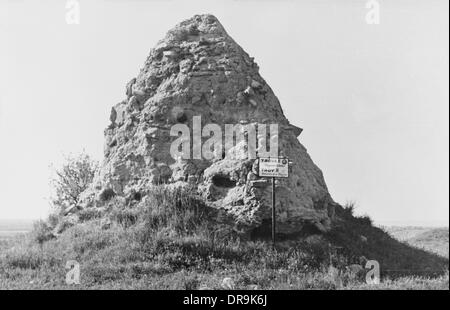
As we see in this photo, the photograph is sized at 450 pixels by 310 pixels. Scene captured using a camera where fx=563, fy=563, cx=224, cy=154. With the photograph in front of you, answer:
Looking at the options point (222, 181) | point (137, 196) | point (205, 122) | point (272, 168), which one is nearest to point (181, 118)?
point (205, 122)

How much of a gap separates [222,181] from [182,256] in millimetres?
2611

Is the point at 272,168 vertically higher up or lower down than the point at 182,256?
higher up

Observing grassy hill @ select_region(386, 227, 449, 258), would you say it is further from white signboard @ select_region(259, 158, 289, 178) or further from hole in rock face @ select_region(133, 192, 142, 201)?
hole in rock face @ select_region(133, 192, 142, 201)

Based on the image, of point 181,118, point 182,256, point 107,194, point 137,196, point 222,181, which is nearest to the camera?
point 182,256

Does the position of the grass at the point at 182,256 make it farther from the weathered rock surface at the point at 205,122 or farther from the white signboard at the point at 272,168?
the white signboard at the point at 272,168

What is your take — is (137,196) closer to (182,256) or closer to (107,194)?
(107,194)

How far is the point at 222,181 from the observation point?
13266mm

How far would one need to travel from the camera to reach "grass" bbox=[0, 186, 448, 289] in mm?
10281

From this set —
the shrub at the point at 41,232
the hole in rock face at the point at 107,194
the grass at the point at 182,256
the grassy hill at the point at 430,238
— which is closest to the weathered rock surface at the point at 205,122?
the hole in rock face at the point at 107,194

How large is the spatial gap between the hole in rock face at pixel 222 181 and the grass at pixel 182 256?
70 centimetres

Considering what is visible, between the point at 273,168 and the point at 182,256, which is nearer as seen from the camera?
the point at 182,256

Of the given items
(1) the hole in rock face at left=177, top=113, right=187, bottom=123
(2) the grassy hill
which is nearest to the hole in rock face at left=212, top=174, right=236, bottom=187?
(1) the hole in rock face at left=177, top=113, right=187, bottom=123

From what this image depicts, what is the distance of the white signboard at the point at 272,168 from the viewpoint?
12125 millimetres
